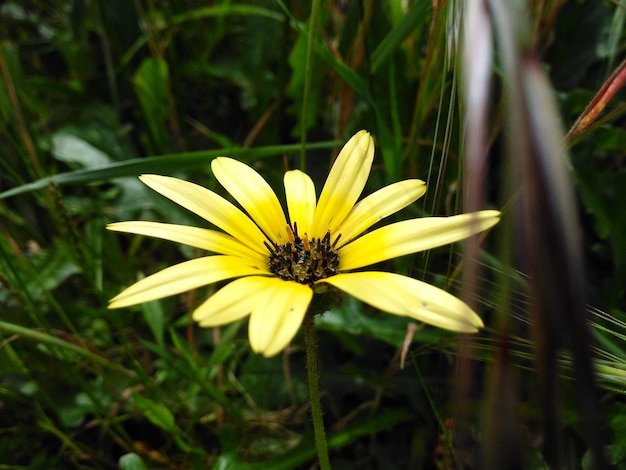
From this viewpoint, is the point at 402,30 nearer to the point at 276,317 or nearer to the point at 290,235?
the point at 290,235

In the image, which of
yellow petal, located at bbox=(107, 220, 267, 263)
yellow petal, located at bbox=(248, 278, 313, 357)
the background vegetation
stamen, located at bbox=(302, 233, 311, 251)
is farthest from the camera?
the background vegetation

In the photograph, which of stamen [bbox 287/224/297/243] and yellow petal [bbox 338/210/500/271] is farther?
stamen [bbox 287/224/297/243]

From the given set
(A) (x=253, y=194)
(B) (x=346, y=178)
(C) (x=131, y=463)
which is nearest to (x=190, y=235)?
(A) (x=253, y=194)

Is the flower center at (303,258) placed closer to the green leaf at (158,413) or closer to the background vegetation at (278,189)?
the background vegetation at (278,189)

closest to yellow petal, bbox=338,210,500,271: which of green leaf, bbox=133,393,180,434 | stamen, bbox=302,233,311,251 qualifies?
stamen, bbox=302,233,311,251

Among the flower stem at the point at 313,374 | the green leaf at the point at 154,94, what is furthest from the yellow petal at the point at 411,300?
the green leaf at the point at 154,94

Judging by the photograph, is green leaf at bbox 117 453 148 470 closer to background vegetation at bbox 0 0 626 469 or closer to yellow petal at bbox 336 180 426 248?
background vegetation at bbox 0 0 626 469
